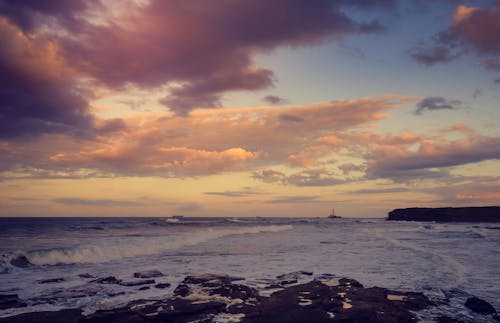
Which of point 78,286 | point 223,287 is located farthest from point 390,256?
point 78,286

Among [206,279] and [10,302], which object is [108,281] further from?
[206,279]

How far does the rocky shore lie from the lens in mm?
10172

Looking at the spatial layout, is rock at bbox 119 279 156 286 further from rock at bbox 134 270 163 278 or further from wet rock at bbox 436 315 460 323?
wet rock at bbox 436 315 460 323

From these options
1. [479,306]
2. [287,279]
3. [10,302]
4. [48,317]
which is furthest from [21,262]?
[479,306]

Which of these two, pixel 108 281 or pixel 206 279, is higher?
pixel 206 279

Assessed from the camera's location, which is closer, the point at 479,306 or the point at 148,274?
the point at 479,306

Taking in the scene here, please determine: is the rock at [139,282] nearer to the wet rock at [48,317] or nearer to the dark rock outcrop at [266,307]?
the dark rock outcrop at [266,307]

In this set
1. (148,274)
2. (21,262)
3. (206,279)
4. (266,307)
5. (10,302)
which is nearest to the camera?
(266,307)

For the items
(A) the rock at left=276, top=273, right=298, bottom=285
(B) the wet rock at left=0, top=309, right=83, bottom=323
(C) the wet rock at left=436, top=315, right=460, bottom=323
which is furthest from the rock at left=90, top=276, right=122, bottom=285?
(C) the wet rock at left=436, top=315, right=460, bottom=323

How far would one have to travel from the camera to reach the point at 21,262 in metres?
23.7

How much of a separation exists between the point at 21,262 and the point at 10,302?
13165mm

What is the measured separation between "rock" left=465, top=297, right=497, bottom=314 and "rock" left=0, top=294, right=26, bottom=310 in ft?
47.2

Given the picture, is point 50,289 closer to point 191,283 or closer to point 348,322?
point 191,283

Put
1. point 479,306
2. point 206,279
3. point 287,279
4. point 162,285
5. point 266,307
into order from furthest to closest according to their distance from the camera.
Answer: point 287,279 < point 206,279 < point 162,285 < point 479,306 < point 266,307
